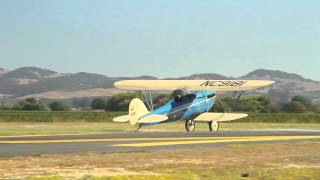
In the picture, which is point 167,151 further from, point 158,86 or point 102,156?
point 158,86

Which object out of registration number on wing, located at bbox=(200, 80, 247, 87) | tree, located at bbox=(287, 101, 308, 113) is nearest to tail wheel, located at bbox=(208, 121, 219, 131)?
registration number on wing, located at bbox=(200, 80, 247, 87)

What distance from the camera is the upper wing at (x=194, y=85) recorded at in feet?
139

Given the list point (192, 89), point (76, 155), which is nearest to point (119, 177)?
point (76, 155)

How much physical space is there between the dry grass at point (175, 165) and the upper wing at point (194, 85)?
71.4 ft

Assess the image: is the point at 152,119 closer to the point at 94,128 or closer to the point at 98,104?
the point at 94,128

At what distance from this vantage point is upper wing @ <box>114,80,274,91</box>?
42344mm

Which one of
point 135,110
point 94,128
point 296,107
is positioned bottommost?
point 296,107

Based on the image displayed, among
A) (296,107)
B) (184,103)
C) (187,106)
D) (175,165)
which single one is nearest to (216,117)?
(187,106)

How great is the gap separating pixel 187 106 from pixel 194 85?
10.2ft

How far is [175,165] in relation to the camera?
15.4 meters

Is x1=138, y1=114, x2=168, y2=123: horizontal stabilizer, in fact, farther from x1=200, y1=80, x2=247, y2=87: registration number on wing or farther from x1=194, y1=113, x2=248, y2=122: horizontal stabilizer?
x1=200, y1=80, x2=247, y2=87: registration number on wing

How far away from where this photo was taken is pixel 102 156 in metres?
18.0

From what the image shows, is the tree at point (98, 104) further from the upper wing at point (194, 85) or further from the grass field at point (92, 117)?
the upper wing at point (194, 85)

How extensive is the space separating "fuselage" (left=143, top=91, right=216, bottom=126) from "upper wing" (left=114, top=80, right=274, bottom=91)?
2.35 ft
